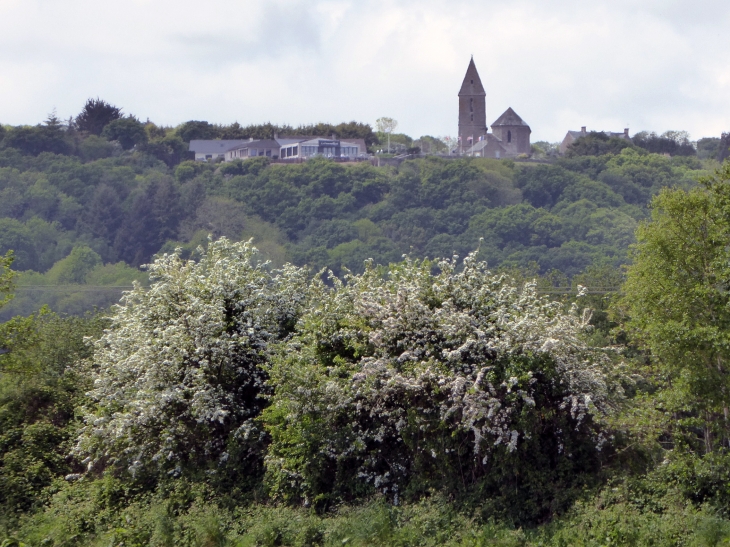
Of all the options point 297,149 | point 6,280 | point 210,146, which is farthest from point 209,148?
point 6,280

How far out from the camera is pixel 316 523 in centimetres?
1661

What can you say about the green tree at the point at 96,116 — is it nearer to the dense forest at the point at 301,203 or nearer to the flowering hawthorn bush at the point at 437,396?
the dense forest at the point at 301,203

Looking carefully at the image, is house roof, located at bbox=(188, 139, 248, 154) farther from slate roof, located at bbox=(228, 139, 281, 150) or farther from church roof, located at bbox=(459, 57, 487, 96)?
church roof, located at bbox=(459, 57, 487, 96)

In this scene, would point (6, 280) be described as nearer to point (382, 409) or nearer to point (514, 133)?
point (382, 409)

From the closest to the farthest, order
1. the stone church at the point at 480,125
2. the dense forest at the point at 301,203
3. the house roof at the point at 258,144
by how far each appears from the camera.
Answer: the dense forest at the point at 301,203, the house roof at the point at 258,144, the stone church at the point at 480,125

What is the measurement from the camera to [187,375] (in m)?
18.7

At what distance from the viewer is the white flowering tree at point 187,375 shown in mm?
18500

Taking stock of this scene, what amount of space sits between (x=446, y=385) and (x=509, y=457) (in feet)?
5.19

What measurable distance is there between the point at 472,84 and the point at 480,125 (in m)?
7.54

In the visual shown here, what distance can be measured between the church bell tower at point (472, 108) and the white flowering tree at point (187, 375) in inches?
6077

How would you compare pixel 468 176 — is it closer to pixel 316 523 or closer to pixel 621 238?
pixel 621 238

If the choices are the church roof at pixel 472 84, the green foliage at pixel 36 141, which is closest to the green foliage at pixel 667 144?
the church roof at pixel 472 84

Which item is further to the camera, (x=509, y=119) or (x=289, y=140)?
(x=509, y=119)

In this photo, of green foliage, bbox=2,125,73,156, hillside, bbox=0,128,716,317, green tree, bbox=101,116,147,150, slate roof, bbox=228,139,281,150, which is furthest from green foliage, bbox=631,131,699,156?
green foliage, bbox=2,125,73,156
